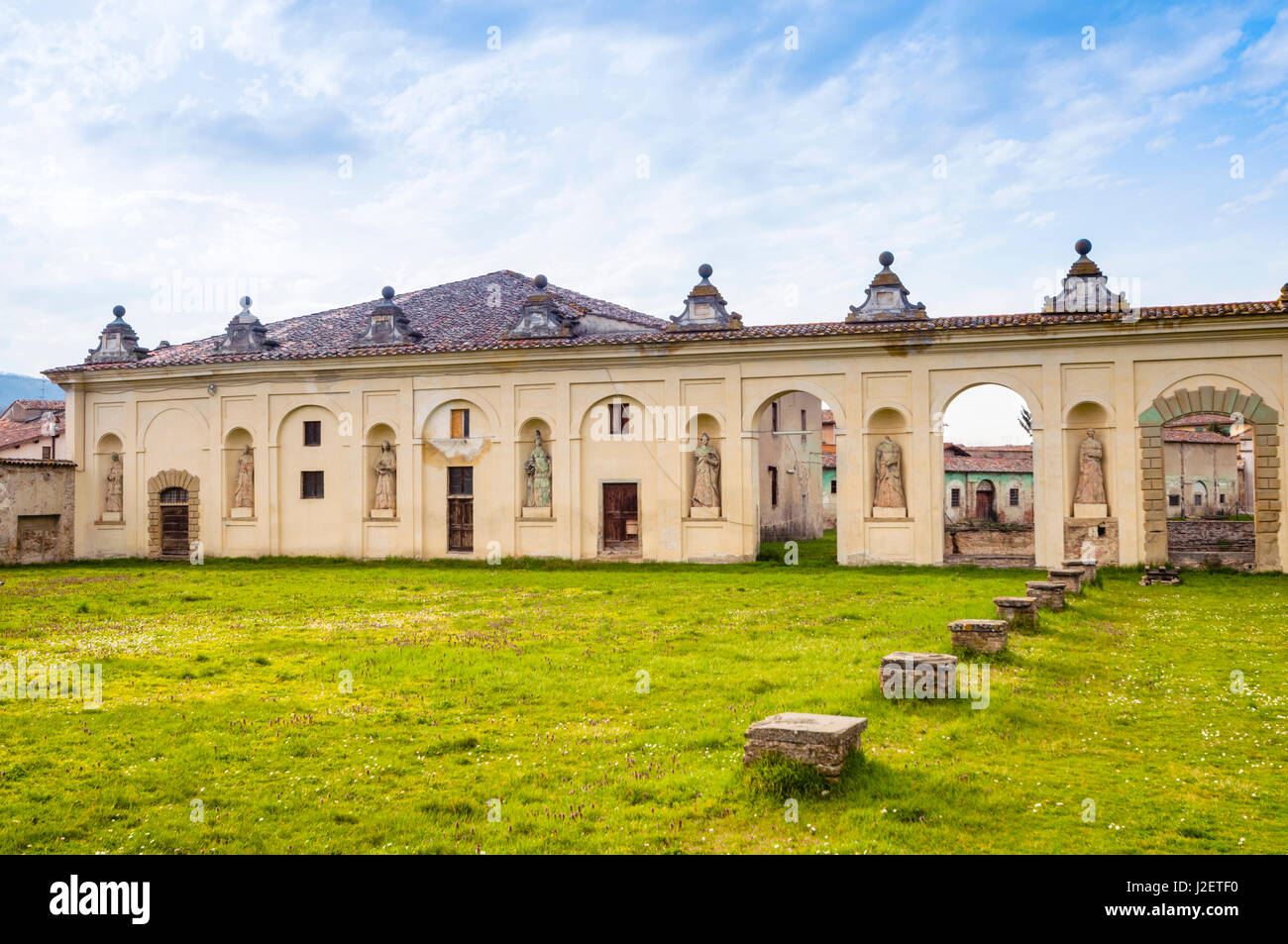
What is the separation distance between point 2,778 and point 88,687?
300 cm

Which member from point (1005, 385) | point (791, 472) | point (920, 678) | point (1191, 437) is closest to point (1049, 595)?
point (920, 678)

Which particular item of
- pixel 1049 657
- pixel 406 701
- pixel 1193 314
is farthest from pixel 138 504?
pixel 1193 314

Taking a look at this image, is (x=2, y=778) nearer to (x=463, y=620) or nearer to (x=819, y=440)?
(x=463, y=620)

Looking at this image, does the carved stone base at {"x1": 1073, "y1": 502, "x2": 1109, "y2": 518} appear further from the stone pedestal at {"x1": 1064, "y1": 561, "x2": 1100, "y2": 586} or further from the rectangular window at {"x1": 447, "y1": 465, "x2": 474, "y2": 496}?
the rectangular window at {"x1": 447, "y1": 465, "x2": 474, "y2": 496}

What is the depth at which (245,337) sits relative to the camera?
2902 centimetres

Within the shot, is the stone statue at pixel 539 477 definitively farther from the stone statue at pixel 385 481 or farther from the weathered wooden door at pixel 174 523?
the weathered wooden door at pixel 174 523

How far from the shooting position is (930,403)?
75.9 ft

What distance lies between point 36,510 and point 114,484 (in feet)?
7.39

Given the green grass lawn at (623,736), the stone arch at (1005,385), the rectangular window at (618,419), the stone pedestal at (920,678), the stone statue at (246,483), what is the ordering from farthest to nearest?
the stone statue at (246,483) → the rectangular window at (618,419) → the stone arch at (1005,385) → the stone pedestal at (920,678) → the green grass lawn at (623,736)

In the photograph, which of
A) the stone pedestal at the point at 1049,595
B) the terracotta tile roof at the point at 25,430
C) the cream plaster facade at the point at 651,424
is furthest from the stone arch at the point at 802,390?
the terracotta tile roof at the point at 25,430

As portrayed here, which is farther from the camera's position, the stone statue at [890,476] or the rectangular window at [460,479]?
the rectangular window at [460,479]

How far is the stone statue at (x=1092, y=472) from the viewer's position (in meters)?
21.9

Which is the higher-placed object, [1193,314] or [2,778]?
[1193,314]

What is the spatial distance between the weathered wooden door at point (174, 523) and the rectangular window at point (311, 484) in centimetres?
398
